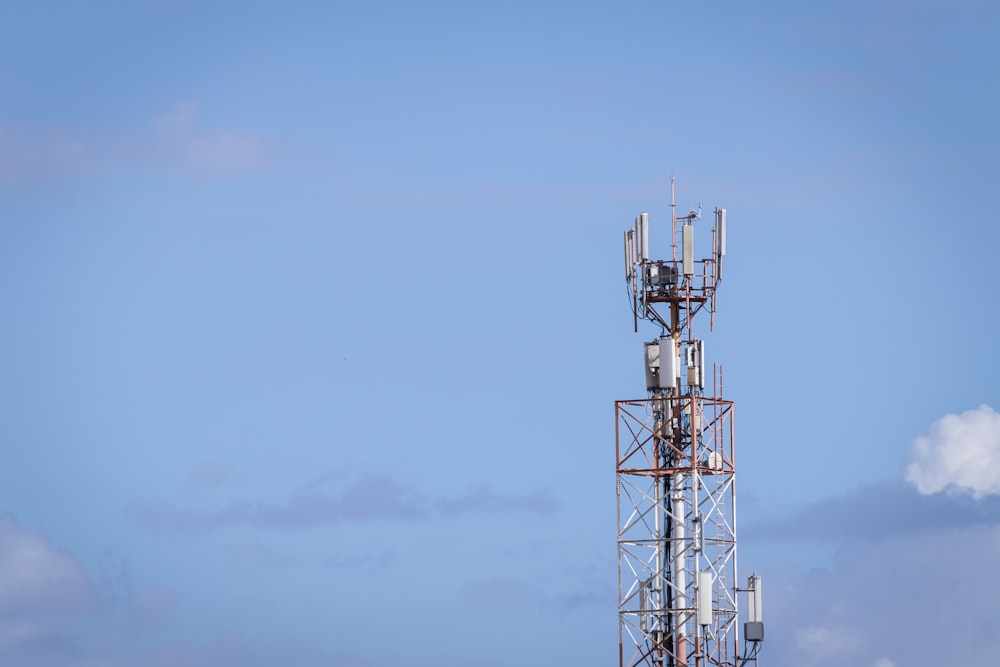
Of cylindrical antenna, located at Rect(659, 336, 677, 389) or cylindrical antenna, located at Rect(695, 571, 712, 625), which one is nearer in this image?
cylindrical antenna, located at Rect(695, 571, 712, 625)

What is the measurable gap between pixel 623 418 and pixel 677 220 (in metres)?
9.82

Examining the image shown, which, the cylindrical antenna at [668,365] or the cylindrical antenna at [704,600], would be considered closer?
the cylindrical antenna at [704,600]

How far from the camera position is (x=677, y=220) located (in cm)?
17188

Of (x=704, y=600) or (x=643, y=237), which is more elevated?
(x=643, y=237)

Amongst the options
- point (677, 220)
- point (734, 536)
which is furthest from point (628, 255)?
point (734, 536)

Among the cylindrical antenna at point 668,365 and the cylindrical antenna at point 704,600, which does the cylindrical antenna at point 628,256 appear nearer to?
the cylindrical antenna at point 668,365

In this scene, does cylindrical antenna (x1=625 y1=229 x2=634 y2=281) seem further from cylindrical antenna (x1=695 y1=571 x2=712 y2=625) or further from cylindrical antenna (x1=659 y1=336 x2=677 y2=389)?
cylindrical antenna (x1=695 y1=571 x2=712 y2=625)

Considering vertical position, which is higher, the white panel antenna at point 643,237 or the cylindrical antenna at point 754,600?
the white panel antenna at point 643,237

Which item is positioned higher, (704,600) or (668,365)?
(668,365)

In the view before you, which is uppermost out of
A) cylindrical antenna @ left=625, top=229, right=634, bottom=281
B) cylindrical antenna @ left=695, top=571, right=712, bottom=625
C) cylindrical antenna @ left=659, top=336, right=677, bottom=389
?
cylindrical antenna @ left=625, top=229, right=634, bottom=281

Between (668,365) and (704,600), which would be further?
(668,365)

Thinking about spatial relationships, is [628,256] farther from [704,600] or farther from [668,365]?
[704,600]

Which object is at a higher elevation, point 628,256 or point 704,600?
point 628,256

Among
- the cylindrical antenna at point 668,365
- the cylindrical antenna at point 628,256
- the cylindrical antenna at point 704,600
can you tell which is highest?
A: the cylindrical antenna at point 628,256
